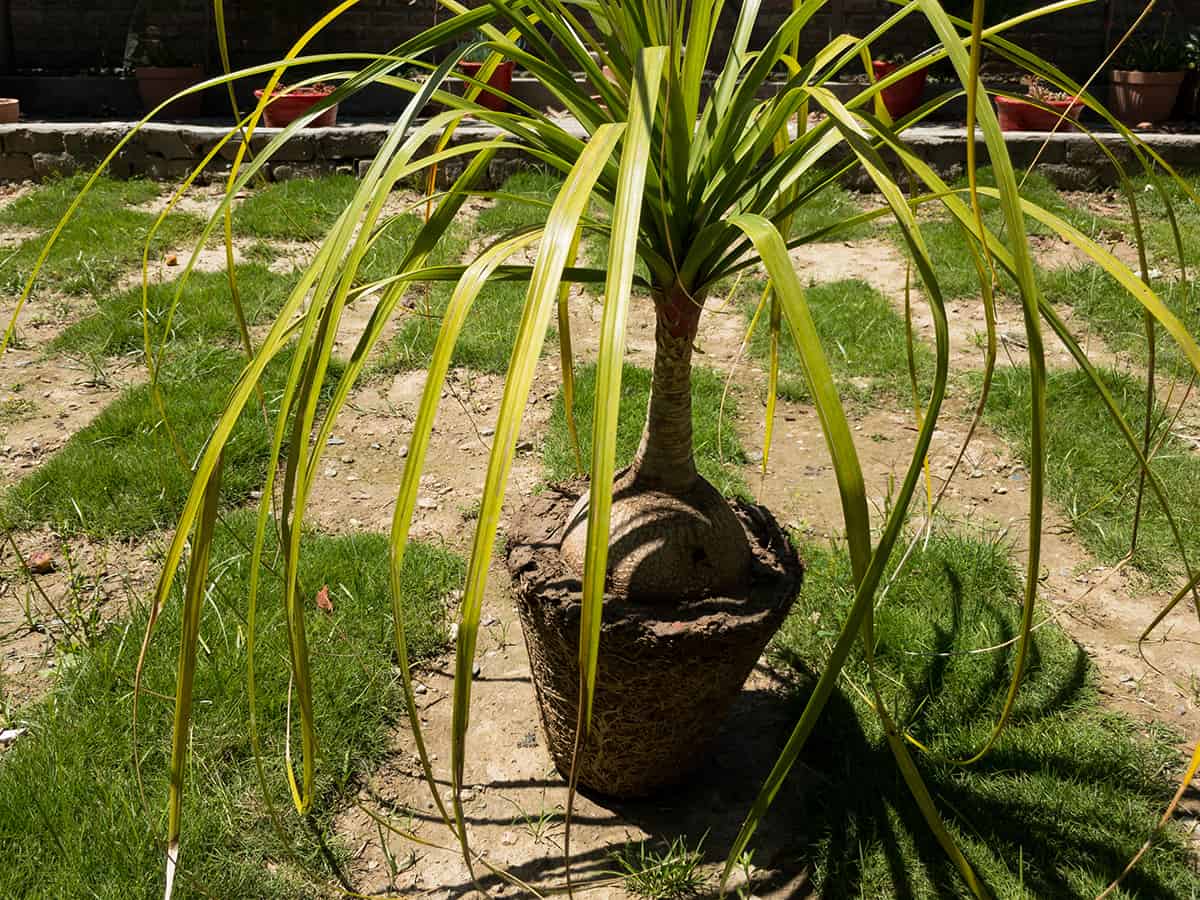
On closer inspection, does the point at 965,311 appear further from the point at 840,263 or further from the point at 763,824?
the point at 763,824

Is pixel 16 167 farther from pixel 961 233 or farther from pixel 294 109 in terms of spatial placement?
pixel 961 233

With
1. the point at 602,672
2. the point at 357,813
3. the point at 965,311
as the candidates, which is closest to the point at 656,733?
the point at 602,672

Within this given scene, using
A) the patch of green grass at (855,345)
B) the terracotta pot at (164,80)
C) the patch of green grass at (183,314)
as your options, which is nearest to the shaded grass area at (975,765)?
the patch of green grass at (855,345)

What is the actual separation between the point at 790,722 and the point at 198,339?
2733 millimetres

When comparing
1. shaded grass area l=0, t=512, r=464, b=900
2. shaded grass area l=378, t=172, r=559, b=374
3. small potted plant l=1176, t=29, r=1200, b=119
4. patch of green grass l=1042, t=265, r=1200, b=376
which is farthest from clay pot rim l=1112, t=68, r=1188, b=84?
shaded grass area l=0, t=512, r=464, b=900

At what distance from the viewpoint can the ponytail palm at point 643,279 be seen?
963 mm

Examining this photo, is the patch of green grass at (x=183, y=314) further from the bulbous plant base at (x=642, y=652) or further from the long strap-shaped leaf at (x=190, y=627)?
the long strap-shaped leaf at (x=190, y=627)

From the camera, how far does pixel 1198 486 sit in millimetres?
2811

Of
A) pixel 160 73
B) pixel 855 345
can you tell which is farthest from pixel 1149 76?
pixel 160 73

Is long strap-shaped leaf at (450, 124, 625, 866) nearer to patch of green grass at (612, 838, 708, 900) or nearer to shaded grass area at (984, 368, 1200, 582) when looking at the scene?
patch of green grass at (612, 838, 708, 900)

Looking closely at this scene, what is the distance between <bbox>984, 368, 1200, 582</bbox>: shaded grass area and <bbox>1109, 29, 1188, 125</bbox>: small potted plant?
435 cm

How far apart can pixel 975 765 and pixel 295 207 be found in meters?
4.47

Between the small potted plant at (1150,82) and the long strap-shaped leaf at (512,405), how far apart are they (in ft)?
23.1

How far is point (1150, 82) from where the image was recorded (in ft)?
21.7
